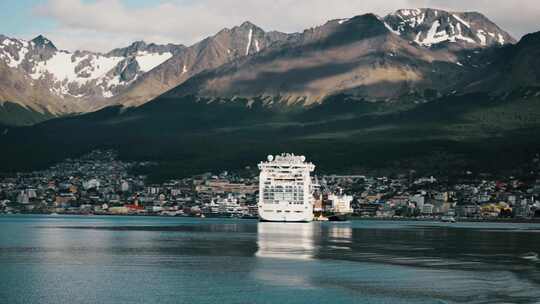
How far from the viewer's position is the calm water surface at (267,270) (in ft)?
211

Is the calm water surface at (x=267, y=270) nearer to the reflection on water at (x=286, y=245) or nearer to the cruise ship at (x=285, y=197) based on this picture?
the reflection on water at (x=286, y=245)

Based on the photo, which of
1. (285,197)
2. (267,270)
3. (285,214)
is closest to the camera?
(267,270)

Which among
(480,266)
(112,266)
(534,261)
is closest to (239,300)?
(112,266)

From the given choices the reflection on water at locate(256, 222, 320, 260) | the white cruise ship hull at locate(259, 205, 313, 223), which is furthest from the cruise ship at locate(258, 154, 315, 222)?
the reflection on water at locate(256, 222, 320, 260)

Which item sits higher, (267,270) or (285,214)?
(285,214)

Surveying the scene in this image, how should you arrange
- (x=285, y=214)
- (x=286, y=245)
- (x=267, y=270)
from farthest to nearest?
(x=285, y=214), (x=286, y=245), (x=267, y=270)

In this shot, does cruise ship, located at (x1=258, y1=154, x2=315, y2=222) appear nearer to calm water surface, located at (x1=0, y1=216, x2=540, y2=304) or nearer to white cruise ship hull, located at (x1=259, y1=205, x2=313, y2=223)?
white cruise ship hull, located at (x1=259, y1=205, x2=313, y2=223)

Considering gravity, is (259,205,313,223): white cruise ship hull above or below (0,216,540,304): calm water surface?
above

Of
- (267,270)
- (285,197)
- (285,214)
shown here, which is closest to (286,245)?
(267,270)

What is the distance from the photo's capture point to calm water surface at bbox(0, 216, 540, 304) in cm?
6431

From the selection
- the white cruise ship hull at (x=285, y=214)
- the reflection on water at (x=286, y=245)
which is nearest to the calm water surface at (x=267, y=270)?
the reflection on water at (x=286, y=245)

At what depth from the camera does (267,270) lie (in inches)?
3123

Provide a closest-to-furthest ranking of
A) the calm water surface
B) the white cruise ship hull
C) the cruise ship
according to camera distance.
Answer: the calm water surface
the white cruise ship hull
the cruise ship

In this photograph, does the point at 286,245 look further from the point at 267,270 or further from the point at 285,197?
the point at 285,197
